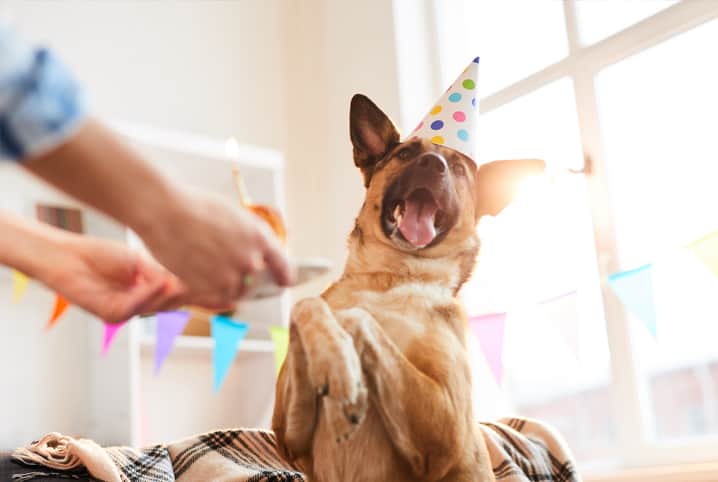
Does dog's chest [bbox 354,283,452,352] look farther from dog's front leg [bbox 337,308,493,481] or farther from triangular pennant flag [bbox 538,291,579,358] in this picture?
triangular pennant flag [bbox 538,291,579,358]

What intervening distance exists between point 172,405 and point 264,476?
1.11 meters

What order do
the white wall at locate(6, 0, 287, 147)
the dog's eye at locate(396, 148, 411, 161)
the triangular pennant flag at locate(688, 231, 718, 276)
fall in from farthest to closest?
the white wall at locate(6, 0, 287, 147) → the triangular pennant flag at locate(688, 231, 718, 276) → the dog's eye at locate(396, 148, 411, 161)

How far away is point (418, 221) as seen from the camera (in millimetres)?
1139

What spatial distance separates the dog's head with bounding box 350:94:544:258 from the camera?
3.73 feet

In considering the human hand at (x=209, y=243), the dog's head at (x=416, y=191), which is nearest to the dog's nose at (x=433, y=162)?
the dog's head at (x=416, y=191)

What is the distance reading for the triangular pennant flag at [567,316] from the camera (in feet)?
5.70

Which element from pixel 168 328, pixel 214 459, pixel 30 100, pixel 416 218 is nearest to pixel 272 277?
pixel 30 100

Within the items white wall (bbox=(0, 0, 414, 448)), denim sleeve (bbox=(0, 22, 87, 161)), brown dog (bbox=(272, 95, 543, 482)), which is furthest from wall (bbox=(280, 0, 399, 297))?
denim sleeve (bbox=(0, 22, 87, 161))

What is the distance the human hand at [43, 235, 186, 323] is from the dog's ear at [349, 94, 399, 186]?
0.48 meters

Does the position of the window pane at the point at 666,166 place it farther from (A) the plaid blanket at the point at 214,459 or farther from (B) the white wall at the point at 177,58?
(B) the white wall at the point at 177,58

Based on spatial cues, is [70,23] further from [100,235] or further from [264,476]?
[264,476]

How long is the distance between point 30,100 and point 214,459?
1.04 metres

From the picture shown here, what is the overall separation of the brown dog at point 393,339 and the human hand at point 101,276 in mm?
221

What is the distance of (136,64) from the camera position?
8.03 ft
